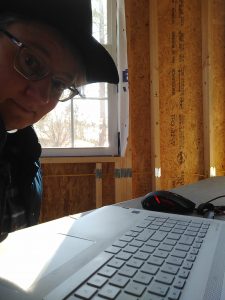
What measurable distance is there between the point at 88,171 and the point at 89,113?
54 centimetres

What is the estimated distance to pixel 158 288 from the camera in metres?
0.33

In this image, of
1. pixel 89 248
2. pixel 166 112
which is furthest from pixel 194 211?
pixel 166 112

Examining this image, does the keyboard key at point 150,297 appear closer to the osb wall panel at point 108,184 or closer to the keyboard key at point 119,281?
the keyboard key at point 119,281

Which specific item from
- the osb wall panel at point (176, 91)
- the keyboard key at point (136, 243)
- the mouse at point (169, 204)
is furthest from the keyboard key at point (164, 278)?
the osb wall panel at point (176, 91)

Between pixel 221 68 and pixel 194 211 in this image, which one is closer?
pixel 194 211

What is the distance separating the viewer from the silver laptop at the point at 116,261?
1.09ft

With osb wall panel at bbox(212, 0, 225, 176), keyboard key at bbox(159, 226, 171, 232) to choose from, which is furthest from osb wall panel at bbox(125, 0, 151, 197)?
keyboard key at bbox(159, 226, 171, 232)

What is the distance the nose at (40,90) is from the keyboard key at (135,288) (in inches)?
22.7

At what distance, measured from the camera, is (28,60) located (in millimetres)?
674

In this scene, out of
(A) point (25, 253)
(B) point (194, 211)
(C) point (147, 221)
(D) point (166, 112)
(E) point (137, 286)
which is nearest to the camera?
(E) point (137, 286)

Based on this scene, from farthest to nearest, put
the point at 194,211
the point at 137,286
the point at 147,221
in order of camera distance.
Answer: the point at 194,211, the point at 147,221, the point at 137,286

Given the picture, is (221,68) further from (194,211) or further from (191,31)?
(194,211)

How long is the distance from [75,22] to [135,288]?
0.71m

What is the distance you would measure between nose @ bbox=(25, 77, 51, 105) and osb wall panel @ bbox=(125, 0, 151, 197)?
174cm
